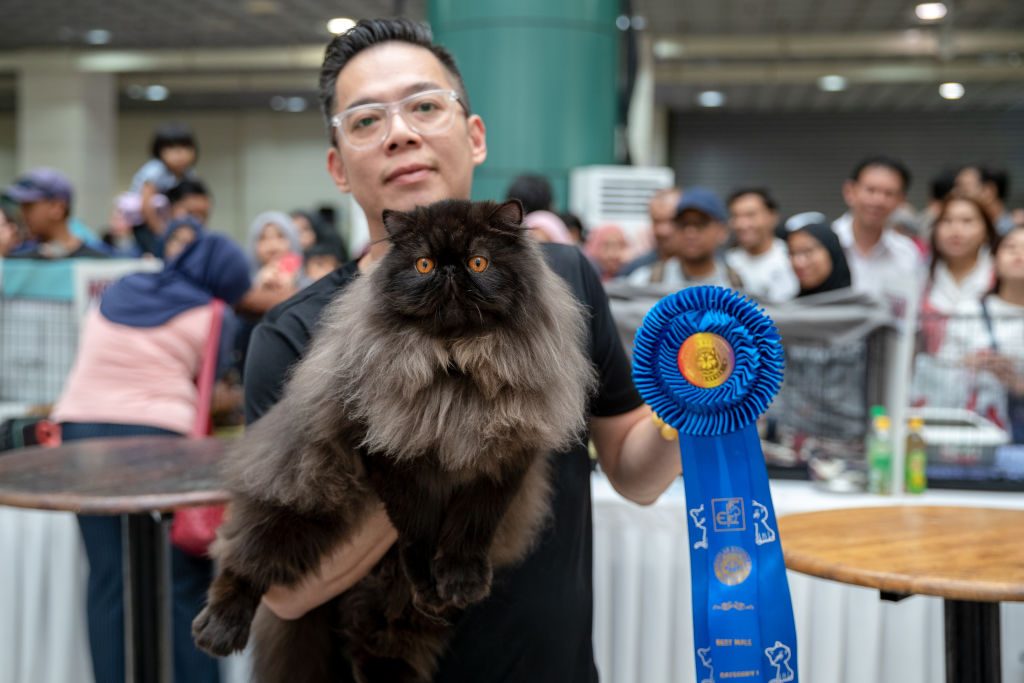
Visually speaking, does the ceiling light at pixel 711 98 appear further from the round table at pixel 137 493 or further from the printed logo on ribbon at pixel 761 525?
the printed logo on ribbon at pixel 761 525

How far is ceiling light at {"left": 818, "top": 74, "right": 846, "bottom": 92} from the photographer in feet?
48.8

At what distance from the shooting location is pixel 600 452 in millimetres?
1552

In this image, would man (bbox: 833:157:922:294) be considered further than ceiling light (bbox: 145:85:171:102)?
No

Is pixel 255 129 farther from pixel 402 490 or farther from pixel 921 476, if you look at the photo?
pixel 402 490

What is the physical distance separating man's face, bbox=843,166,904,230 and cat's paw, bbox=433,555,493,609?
154 inches

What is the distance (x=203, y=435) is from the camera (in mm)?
3180

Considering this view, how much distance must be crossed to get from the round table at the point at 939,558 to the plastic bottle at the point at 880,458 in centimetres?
82

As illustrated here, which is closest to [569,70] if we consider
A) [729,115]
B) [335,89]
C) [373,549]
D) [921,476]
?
[921,476]

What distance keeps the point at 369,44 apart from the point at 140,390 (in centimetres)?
200

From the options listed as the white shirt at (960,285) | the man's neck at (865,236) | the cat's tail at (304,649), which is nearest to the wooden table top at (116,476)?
the cat's tail at (304,649)

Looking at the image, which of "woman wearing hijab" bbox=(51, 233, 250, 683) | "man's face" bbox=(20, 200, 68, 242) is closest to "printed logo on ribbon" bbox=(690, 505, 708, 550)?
"woman wearing hijab" bbox=(51, 233, 250, 683)

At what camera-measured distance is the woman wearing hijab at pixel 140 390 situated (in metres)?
2.98

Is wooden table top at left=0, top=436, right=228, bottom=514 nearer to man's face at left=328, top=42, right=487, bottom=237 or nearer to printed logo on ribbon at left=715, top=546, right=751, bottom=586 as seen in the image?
man's face at left=328, top=42, right=487, bottom=237

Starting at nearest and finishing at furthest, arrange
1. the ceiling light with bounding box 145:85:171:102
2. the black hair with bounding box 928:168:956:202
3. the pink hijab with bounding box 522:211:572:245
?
the pink hijab with bounding box 522:211:572:245
the black hair with bounding box 928:168:956:202
the ceiling light with bounding box 145:85:171:102
